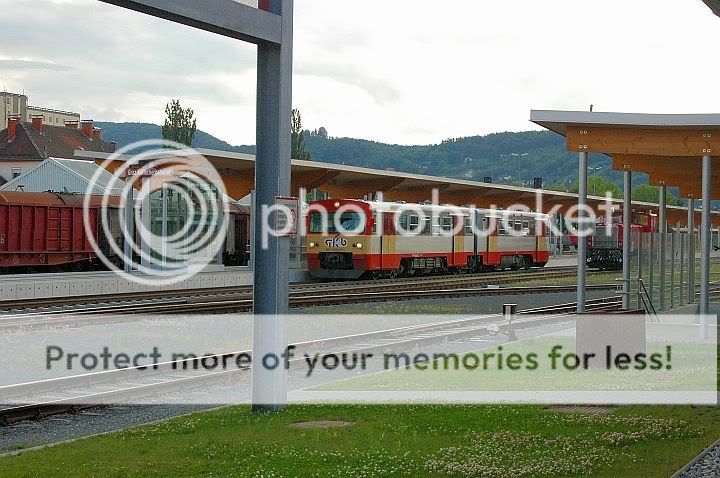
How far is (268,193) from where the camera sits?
34.2 ft

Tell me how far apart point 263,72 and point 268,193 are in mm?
1230

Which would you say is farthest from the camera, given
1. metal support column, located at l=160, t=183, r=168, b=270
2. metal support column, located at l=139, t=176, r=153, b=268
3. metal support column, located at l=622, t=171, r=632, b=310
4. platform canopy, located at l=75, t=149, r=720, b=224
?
metal support column, located at l=160, t=183, r=168, b=270

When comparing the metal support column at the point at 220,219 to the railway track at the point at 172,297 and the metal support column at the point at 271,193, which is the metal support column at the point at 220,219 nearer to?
the railway track at the point at 172,297

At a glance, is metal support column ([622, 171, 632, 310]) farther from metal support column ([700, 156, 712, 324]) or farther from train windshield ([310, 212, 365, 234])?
train windshield ([310, 212, 365, 234])

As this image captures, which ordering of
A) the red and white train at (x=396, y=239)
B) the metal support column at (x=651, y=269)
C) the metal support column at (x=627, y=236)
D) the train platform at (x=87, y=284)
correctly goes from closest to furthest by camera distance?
the metal support column at (x=651, y=269), the metal support column at (x=627, y=236), the train platform at (x=87, y=284), the red and white train at (x=396, y=239)

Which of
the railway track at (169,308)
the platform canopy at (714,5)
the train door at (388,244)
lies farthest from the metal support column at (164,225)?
the platform canopy at (714,5)

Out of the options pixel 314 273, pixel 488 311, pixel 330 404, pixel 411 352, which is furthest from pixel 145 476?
pixel 314 273

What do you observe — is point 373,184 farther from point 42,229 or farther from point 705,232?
point 705,232

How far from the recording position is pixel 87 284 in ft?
98.2

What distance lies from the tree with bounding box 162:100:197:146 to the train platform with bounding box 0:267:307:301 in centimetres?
4475

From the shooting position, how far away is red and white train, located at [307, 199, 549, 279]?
119 feet

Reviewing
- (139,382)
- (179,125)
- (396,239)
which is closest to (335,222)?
(396,239)

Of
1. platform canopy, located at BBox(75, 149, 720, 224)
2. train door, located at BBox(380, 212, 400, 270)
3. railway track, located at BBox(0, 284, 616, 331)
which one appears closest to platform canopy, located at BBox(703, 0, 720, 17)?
railway track, located at BBox(0, 284, 616, 331)

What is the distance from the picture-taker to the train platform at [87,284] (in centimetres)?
2820
